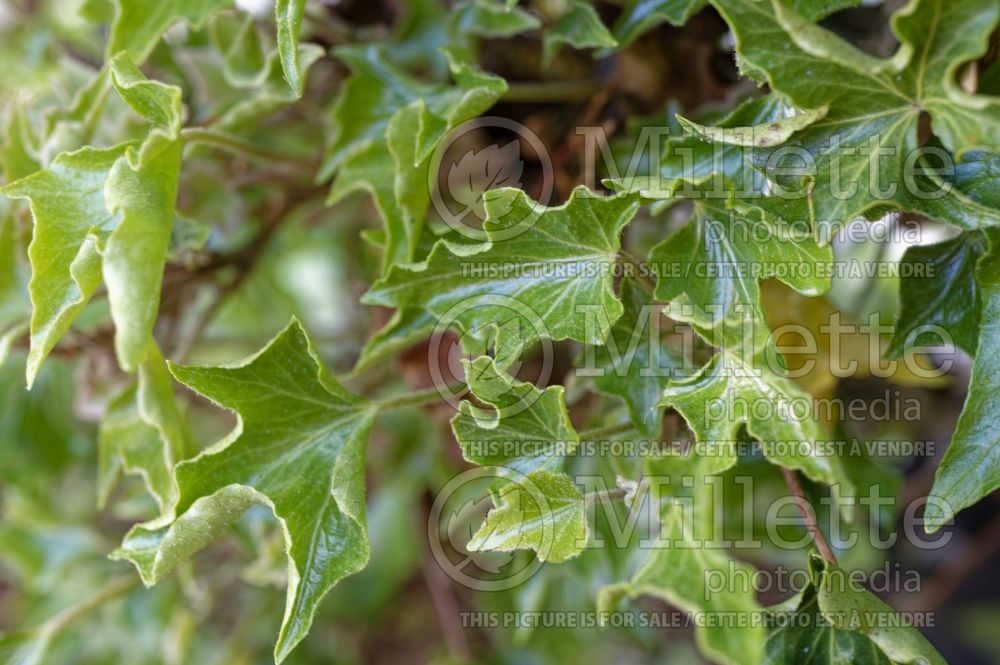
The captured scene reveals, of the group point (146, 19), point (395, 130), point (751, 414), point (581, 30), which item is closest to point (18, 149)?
point (146, 19)

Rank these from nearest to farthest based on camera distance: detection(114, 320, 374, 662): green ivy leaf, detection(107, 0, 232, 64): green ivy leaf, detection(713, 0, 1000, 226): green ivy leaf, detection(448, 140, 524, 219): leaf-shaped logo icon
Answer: detection(713, 0, 1000, 226): green ivy leaf, detection(114, 320, 374, 662): green ivy leaf, detection(107, 0, 232, 64): green ivy leaf, detection(448, 140, 524, 219): leaf-shaped logo icon

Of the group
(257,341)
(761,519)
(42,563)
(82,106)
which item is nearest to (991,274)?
(761,519)

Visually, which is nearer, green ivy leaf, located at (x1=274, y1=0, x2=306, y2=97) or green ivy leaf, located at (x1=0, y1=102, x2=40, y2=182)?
green ivy leaf, located at (x1=274, y1=0, x2=306, y2=97)

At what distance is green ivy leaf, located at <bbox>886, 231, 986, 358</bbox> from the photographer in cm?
43

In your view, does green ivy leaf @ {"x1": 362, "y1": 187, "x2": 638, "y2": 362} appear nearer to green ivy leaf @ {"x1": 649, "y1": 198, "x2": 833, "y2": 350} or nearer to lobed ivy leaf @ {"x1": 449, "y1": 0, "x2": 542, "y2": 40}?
green ivy leaf @ {"x1": 649, "y1": 198, "x2": 833, "y2": 350}

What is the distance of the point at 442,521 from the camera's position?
2.75ft

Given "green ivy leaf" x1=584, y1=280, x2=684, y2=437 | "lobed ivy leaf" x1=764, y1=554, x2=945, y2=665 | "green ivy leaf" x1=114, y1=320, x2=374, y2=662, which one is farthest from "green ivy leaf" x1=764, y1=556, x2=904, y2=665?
"green ivy leaf" x1=114, y1=320, x2=374, y2=662

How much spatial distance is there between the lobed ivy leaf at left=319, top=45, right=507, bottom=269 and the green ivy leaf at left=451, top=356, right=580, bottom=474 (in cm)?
9

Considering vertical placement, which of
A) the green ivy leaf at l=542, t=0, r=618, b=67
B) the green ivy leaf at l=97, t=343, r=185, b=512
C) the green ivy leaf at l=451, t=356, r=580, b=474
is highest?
Result: the green ivy leaf at l=542, t=0, r=618, b=67

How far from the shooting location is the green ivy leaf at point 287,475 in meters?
0.43

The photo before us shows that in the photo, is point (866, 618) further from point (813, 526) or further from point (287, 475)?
point (287, 475)

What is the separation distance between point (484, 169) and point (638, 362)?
0.94 ft

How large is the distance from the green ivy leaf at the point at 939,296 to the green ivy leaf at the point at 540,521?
0.59 ft

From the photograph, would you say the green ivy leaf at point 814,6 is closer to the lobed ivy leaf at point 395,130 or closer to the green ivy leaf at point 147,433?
the lobed ivy leaf at point 395,130
